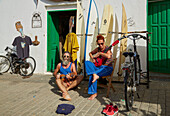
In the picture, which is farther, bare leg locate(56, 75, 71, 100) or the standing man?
the standing man

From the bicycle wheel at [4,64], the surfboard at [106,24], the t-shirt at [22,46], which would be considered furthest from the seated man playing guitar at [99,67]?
the bicycle wheel at [4,64]

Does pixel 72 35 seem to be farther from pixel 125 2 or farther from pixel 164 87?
pixel 164 87

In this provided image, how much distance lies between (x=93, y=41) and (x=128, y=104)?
10.7 ft

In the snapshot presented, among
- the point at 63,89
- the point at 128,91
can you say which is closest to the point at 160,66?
the point at 128,91

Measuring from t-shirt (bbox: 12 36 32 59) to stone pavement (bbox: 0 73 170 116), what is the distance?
86.7 inches

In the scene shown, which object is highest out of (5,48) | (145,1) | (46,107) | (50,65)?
(145,1)

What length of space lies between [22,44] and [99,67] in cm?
438

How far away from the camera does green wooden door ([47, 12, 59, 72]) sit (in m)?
7.53

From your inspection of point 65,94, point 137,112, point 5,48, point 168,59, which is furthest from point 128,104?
point 5,48

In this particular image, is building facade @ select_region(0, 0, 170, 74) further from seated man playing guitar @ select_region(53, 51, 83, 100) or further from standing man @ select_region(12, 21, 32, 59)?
seated man playing guitar @ select_region(53, 51, 83, 100)

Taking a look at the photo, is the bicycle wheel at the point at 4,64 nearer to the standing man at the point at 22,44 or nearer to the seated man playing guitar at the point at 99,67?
the standing man at the point at 22,44

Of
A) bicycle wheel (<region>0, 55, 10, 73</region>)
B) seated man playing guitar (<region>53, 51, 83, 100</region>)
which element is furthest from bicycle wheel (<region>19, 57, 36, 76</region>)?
seated man playing guitar (<region>53, 51, 83, 100</region>)

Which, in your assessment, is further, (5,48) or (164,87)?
(5,48)

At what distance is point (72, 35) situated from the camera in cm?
570
